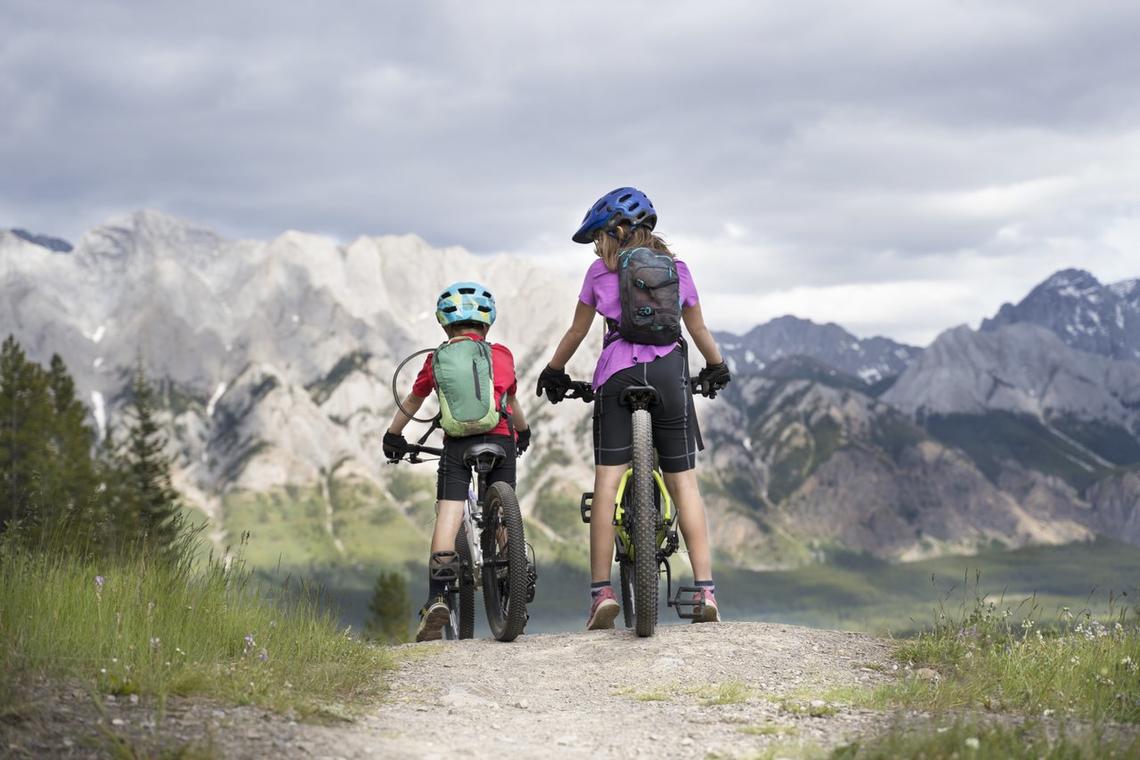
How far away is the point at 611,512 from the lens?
980cm

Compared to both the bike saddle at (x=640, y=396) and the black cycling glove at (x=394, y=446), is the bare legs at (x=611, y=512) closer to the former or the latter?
the bike saddle at (x=640, y=396)

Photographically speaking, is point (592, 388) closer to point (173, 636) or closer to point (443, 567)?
point (443, 567)

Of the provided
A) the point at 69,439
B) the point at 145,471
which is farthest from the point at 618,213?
the point at 145,471

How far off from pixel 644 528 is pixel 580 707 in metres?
2.50

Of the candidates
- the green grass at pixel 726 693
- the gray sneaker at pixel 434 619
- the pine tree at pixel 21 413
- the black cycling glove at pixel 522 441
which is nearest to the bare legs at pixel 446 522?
the gray sneaker at pixel 434 619

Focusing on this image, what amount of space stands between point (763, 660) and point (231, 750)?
4.52 m

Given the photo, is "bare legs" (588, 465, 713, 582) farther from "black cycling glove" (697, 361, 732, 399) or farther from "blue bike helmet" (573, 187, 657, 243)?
"blue bike helmet" (573, 187, 657, 243)

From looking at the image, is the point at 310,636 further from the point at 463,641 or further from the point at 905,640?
the point at 905,640

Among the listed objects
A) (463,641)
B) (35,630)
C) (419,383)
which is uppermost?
(419,383)

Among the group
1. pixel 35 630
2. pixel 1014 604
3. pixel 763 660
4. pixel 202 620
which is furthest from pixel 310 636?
pixel 1014 604

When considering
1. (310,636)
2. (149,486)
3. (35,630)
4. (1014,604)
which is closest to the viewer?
(35,630)

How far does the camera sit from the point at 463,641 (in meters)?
10.5

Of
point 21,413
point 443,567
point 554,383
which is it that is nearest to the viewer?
point 554,383

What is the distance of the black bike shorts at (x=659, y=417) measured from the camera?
963cm
